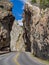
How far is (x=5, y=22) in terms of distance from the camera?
297 ft

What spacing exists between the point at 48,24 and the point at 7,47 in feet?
179

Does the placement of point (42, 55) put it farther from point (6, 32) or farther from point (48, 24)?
point (6, 32)

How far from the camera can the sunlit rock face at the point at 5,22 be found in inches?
3447

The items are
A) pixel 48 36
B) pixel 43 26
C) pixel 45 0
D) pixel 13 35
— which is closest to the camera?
pixel 48 36

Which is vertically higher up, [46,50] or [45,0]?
[45,0]

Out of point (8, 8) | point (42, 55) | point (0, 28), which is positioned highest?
point (8, 8)

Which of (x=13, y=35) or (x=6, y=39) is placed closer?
(x=6, y=39)

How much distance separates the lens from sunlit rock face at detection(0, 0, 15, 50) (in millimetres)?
87562

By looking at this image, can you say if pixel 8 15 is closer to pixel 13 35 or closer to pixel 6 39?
pixel 6 39

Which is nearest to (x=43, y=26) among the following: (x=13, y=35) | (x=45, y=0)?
(x=45, y=0)

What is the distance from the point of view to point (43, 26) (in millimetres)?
41156

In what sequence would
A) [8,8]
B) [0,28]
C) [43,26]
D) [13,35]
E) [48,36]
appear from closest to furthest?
[48,36]
[43,26]
[0,28]
[8,8]
[13,35]

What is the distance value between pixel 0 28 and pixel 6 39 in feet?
16.7

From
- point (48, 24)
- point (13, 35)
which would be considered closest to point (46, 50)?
point (48, 24)
